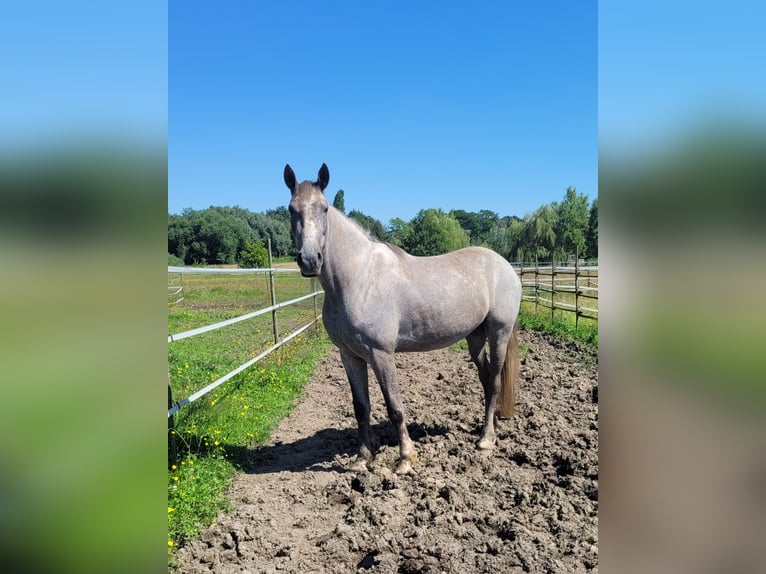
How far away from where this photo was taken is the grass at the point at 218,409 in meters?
2.80

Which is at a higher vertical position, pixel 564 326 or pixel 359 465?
pixel 564 326

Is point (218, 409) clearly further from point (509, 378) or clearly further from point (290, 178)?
point (509, 378)

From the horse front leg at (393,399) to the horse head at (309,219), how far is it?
92cm

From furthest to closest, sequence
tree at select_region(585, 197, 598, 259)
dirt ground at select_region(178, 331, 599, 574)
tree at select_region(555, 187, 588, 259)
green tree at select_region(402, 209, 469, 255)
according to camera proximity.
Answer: green tree at select_region(402, 209, 469, 255) < dirt ground at select_region(178, 331, 599, 574) < tree at select_region(555, 187, 588, 259) < tree at select_region(585, 197, 598, 259)

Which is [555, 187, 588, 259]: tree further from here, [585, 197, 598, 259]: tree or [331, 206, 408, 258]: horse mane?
[331, 206, 408, 258]: horse mane

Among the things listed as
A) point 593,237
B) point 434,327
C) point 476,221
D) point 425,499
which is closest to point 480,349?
point 434,327

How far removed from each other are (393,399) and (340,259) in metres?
1.21

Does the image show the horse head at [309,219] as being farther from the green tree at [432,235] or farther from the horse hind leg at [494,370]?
the green tree at [432,235]

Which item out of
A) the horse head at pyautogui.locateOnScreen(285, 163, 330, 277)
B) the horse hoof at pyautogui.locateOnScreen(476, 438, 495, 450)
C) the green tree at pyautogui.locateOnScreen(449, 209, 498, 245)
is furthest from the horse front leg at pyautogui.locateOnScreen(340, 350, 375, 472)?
the green tree at pyautogui.locateOnScreen(449, 209, 498, 245)

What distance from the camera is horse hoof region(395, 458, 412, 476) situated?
3.42m

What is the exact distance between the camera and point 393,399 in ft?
11.6

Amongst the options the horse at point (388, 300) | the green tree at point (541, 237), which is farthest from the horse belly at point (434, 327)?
the green tree at point (541, 237)
